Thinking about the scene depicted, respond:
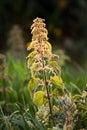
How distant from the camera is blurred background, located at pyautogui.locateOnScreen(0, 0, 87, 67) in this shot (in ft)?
37.0

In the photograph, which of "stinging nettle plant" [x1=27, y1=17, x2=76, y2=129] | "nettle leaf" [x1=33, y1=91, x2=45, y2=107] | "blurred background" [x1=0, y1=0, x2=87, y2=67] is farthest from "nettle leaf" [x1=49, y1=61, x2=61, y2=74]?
"blurred background" [x1=0, y1=0, x2=87, y2=67]

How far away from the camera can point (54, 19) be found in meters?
11.7

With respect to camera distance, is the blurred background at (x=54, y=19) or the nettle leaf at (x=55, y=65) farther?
the blurred background at (x=54, y=19)

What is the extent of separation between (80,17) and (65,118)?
848cm

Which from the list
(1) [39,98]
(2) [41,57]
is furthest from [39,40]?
(1) [39,98]

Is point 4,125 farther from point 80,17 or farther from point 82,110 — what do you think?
point 80,17

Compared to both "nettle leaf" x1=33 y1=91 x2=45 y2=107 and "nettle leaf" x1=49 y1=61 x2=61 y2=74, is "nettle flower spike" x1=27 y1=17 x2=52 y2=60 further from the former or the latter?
"nettle leaf" x1=33 y1=91 x2=45 y2=107

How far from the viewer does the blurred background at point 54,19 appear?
11281mm

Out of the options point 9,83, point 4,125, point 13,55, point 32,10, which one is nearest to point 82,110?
point 4,125

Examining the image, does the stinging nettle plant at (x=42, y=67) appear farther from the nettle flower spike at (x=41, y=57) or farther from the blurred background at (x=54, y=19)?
the blurred background at (x=54, y=19)

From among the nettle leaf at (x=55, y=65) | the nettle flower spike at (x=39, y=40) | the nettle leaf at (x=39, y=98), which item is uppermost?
the nettle flower spike at (x=39, y=40)

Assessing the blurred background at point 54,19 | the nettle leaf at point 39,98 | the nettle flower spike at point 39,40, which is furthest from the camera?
the blurred background at point 54,19

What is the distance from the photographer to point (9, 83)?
519cm

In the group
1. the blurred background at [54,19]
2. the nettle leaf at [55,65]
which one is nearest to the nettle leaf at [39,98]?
the nettle leaf at [55,65]
